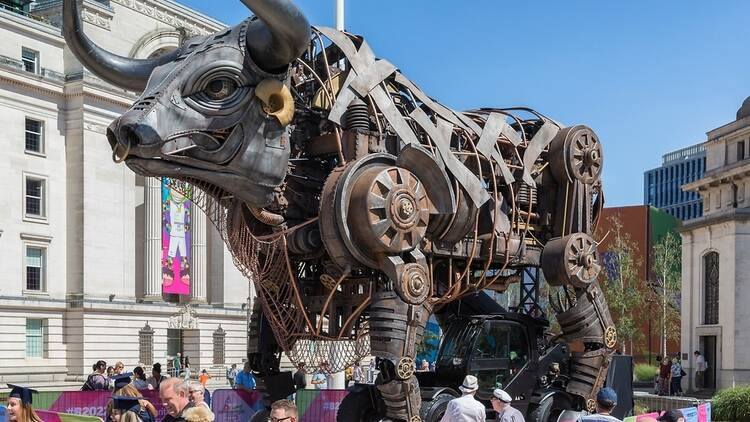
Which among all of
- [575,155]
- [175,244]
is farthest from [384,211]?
[175,244]

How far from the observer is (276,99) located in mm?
10297

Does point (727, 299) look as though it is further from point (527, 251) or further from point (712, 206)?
point (527, 251)

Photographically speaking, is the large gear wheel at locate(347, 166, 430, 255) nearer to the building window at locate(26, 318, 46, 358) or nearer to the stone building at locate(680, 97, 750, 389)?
the stone building at locate(680, 97, 750, 389)

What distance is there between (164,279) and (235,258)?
141 ft

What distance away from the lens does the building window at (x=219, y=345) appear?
56.5 meters

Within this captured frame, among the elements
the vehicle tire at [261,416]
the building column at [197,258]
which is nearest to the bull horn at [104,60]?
the vehicle tire at [261,416]

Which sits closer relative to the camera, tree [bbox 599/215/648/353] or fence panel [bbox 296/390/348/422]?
fence panel [bbox 296/390/348/422]

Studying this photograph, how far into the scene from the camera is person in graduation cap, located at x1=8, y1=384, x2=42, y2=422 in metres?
9.06

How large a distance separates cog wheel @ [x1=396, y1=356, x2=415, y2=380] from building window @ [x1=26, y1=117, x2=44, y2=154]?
4139 centimetres

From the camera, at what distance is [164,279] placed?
53094mm

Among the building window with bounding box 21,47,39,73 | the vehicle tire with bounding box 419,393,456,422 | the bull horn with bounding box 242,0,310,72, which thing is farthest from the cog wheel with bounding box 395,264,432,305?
the building window with bounding box 21,47,39,73

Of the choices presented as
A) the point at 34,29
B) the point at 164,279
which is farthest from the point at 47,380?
the point at 34,29

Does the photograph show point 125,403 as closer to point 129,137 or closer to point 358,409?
point 129,137

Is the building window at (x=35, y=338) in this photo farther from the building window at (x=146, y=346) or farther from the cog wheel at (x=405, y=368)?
the cog wheel at (x=405, y=368)
